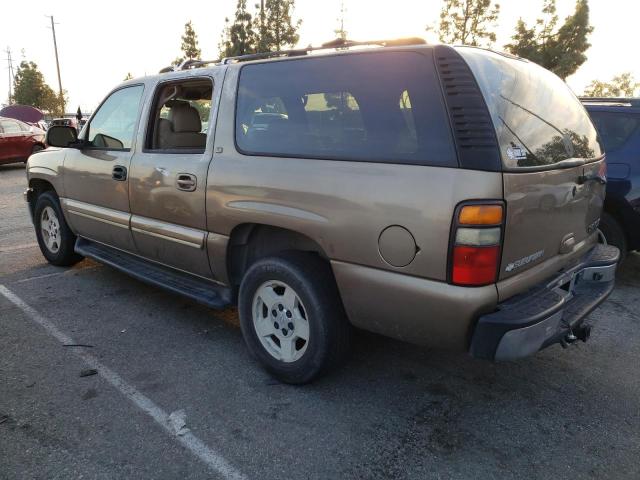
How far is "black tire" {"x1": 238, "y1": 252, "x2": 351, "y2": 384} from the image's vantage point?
8.55ft

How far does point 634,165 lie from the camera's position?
4.41 m

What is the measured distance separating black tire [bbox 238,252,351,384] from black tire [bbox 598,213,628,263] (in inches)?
125

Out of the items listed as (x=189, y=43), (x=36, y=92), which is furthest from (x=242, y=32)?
(x=36, y=92)

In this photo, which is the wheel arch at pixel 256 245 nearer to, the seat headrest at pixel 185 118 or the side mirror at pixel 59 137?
the seat headrest at pixel 185 118

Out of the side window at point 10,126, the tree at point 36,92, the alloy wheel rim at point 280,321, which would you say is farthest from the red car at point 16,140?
the tree at point 36,92

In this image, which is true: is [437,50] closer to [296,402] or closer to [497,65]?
[497,65]

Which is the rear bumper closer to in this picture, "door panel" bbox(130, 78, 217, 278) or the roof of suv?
"door panel" bbox(130, 78, 217, 278)

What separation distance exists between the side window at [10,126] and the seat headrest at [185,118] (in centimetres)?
1338

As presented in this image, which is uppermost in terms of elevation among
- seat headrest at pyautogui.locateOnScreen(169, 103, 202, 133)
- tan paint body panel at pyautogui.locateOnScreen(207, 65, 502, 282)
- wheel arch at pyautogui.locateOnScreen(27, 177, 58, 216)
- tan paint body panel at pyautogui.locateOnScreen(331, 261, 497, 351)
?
seat headrest at pyautogui.locateOnScreen(169, 103, 202, 133)

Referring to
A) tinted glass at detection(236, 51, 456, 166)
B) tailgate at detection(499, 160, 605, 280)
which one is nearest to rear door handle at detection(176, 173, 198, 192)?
tinted glass at detection(236, 51, 456, 166)

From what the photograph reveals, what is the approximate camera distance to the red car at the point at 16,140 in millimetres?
14258

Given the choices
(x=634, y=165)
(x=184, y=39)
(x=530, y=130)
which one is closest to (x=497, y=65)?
(x=530, y=130)

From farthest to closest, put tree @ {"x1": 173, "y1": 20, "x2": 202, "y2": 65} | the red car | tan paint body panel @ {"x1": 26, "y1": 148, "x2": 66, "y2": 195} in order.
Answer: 1. tree @ {"x1": 173, "y1": 20, "x2": 202, "y2": 65}
2. the red car
3. tan paint body panel @ {"x1": 26, "y1": 148, "x2": 66, "y2": 195}

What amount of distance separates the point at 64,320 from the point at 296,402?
2.18 meters
